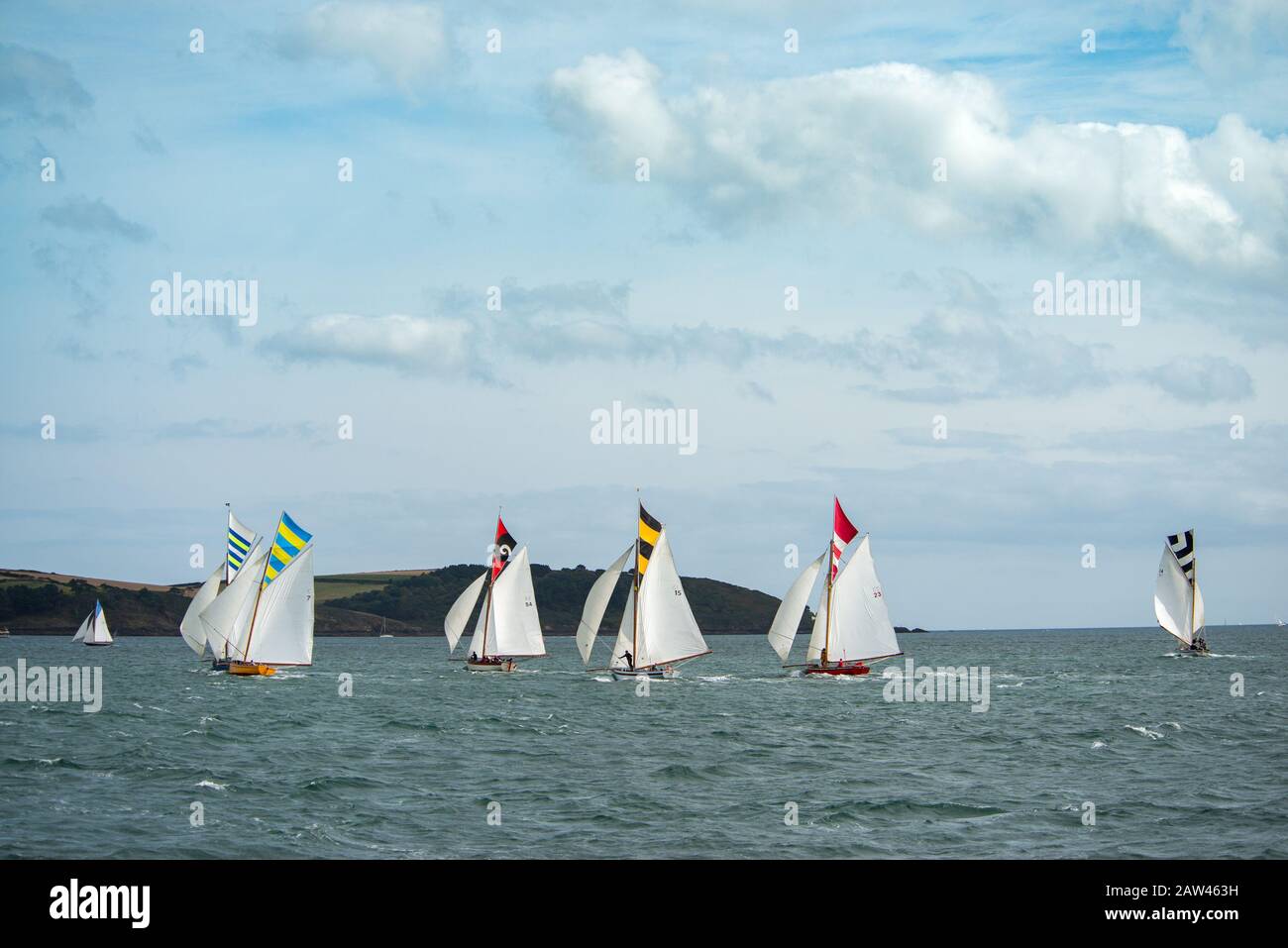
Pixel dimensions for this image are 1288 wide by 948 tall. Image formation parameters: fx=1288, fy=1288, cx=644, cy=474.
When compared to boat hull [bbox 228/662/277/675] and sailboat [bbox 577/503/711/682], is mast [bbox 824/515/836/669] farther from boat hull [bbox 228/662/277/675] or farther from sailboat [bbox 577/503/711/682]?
boat hull [bbox 228/662/277/675]

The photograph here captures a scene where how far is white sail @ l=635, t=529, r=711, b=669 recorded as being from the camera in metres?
78.2

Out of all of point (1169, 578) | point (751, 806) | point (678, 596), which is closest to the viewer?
point (751, 806)

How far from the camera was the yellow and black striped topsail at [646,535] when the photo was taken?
78.1 metres

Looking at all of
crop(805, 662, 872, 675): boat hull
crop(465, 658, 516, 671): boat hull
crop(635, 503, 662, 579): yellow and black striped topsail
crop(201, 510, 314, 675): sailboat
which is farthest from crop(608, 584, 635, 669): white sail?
crop(201, 510, 314, 675): sailboat

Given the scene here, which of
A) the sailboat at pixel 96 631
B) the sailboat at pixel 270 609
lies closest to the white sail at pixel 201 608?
the sailboat at pixel 270 609

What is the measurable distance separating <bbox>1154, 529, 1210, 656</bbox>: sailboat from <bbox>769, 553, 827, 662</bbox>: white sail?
48962mm

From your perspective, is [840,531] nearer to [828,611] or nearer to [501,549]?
[828,611]

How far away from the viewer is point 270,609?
86.6 m

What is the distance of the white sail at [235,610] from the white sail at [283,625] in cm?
147

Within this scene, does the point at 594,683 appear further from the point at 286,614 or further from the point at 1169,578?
the point at 1169,578

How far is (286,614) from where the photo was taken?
86438mm

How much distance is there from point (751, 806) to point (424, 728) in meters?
23.5
